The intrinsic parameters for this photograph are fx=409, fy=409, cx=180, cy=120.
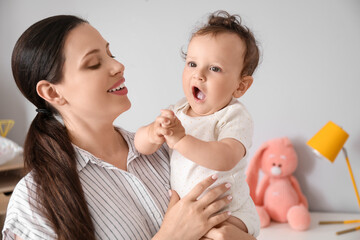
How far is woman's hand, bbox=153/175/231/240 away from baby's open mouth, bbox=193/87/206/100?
0.26 m

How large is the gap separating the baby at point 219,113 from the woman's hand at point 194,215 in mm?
42

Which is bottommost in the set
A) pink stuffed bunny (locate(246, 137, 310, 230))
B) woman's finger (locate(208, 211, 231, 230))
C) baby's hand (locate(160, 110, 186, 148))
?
pink stuffed bunny (locate(246, 137, 310, 230))

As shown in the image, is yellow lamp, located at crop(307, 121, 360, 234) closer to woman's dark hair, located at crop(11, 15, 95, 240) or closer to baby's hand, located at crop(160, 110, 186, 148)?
baby's hand, located at crop(160, 110, 186, 148)

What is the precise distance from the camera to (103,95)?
1.29m

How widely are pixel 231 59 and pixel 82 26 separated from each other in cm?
49

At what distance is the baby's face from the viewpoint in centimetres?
130

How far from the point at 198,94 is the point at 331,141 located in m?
1.31

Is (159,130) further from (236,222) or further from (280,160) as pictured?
(280,160)

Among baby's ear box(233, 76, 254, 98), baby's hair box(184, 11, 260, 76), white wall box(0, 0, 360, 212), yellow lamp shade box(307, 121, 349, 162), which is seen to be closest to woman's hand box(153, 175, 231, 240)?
baby's ear box(233, 76, 254, 98)

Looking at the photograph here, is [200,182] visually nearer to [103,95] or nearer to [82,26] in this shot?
[103,95]

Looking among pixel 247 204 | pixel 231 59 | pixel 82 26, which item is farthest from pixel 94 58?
pixel 247 204

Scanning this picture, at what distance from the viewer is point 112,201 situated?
1.29m

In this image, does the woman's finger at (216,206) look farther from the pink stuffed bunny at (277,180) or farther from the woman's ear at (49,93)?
the pink stuffed bunny at (277,180)

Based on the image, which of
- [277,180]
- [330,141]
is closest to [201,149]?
[330,141]
